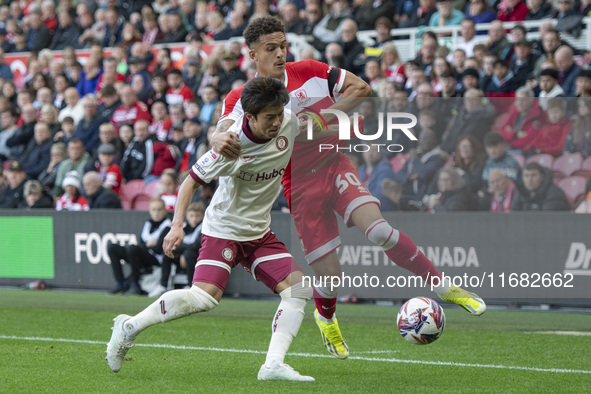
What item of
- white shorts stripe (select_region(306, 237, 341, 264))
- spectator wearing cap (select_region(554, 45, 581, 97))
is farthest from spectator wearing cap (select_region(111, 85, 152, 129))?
white shorts stripe (select_region(306, 237, 341, 264))

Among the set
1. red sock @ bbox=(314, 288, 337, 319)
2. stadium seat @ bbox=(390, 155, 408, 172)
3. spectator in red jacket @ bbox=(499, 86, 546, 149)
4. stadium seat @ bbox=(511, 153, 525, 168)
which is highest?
spectator in red jacket @ bbox=(499, 86, 546, 149)

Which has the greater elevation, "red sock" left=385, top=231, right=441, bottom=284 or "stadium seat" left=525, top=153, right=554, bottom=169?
→ "stadium seat" left=525, top=153, right=554, bottom=169

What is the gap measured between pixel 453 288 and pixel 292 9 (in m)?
10.4

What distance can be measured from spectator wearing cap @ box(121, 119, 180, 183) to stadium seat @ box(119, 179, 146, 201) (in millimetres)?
225

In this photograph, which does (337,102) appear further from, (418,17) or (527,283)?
(418,17)

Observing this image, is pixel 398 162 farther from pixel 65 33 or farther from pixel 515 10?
pixel 65 33

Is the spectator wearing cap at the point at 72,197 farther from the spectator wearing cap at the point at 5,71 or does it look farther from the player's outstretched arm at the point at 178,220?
the player's outstretched arm at the point at 178,220

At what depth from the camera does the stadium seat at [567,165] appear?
9.72m

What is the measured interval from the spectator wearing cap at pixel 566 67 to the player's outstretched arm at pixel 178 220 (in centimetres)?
721

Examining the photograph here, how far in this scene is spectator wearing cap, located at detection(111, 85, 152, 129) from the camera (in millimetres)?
15852

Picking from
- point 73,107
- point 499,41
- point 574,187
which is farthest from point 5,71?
point 574,187

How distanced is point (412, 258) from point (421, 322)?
0.54 metres

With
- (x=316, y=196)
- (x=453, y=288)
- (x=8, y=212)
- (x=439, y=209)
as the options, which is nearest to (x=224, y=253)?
(x=316, y=196)

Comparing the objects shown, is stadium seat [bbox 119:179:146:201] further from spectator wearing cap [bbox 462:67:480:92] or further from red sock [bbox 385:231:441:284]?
red sock [bbox 385:231:441:284]
